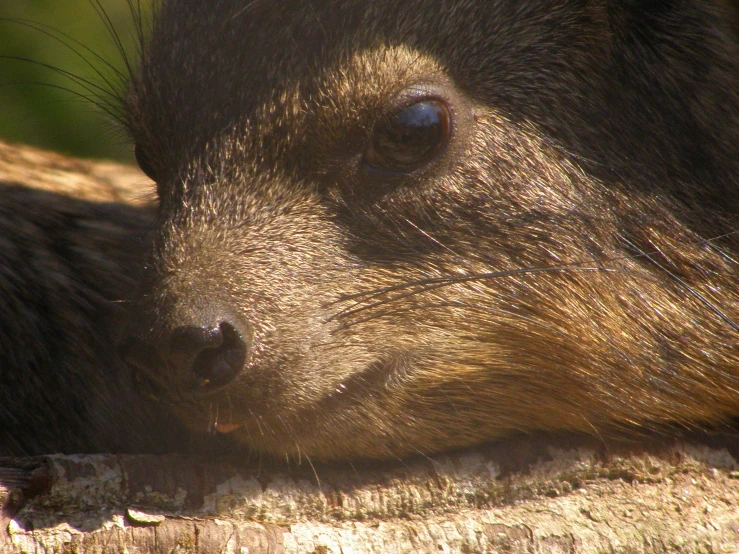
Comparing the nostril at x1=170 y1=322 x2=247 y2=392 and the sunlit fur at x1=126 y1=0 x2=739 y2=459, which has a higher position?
the sunlit fur at x1=126 y1=0 x2=739 y2=459

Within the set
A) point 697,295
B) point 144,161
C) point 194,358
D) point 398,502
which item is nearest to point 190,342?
point 194,358

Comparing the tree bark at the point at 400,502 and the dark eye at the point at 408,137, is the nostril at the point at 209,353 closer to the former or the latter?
the tree bark at the point at 400,502

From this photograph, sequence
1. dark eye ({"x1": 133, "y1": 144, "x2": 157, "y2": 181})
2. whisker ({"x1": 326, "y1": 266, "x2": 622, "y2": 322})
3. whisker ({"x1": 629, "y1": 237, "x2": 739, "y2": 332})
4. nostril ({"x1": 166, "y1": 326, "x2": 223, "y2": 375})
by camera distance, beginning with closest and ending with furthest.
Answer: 1. nostril ({"x1": 166, "y1": 326, "x2": 223, "y2": 375})
2. whisker ({"x1": 326, "y1": 266, "x2": 622, "y2": 322})
3. whisker ({"x1": 629, "y1": 237, "x2": 739, "y2": 332})
4. dark eye ({"x1": 133, "y1": 144, "x2": 157, "y2": 181})

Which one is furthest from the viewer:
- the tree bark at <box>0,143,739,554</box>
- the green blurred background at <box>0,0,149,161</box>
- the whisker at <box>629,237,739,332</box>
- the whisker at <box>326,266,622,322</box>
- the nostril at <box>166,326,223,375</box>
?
the green blurred background at <box>0,0,149,161</box>

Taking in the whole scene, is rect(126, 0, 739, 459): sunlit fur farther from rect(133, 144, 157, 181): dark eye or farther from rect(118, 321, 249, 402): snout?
rect(133, 144, 157, 181): dark eye

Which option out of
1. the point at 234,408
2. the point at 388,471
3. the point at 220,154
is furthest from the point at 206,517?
the point at 220,154

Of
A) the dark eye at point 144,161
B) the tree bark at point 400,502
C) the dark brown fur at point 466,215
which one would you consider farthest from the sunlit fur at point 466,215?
the dark eye at point 144,161

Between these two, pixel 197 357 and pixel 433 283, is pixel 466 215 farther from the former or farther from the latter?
pixel 197 357

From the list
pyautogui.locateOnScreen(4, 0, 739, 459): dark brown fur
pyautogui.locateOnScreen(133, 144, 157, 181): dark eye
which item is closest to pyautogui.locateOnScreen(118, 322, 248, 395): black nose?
pyautogui.locateOnScreen(4, 0, 739, 459): dark brown fur
